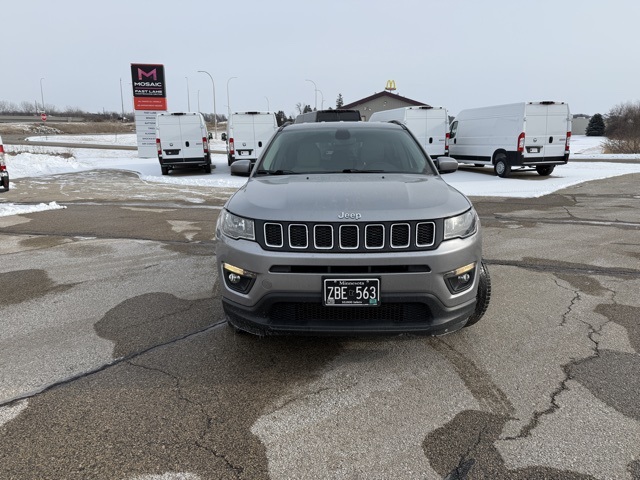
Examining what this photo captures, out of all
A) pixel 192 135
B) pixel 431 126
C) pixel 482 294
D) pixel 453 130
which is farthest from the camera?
pixel 453 130

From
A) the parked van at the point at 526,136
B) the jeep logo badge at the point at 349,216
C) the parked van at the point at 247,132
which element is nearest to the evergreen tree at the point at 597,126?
the parked van at the point at 526,136

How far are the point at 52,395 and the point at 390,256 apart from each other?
7.61 ft

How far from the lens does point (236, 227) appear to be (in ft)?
9.80

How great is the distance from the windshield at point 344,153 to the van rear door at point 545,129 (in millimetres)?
12847

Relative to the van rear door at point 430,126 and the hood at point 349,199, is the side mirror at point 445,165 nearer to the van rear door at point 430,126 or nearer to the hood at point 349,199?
the hood at point 349,199

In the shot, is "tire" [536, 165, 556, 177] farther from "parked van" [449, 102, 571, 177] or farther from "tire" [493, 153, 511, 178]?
"tire" [493, 153, 511, 178]

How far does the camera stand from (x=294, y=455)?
7.49ft

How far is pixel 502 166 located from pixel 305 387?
51.4 feet

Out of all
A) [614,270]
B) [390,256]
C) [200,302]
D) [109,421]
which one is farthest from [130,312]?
[614,270]

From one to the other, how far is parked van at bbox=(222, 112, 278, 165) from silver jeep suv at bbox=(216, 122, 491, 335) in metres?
16.0

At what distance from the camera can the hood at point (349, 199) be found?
2.78 metres

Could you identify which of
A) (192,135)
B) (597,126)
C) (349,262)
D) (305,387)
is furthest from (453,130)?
(597,126)

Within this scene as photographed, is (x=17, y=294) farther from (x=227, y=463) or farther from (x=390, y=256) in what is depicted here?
(x=390, y=256)

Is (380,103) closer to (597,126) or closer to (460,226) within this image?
(597,126)
